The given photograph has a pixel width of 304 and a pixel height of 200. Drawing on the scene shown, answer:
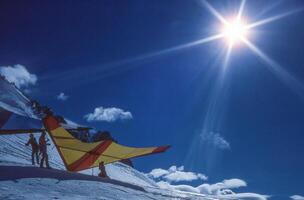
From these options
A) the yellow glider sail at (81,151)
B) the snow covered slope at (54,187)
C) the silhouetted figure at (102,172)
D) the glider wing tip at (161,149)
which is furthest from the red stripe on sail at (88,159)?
the glider wing tip at (161,149)

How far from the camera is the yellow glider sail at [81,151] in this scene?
78.4 feet

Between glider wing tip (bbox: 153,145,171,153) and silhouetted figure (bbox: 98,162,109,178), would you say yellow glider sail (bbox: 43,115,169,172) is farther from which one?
silhouetted figure (bbox: 98,162,109,178)

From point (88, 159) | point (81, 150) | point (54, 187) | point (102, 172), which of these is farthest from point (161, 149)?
point (54, 187)

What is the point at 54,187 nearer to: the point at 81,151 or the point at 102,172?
the point at 102,172

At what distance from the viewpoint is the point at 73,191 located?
1633 cm

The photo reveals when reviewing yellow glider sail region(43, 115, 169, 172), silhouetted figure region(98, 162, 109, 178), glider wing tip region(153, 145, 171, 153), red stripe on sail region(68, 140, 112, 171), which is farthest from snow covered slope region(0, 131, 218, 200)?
glider wing tip region(153, 145, 171, 153)

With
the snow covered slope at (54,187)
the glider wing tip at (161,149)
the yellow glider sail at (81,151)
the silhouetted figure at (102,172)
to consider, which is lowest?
the snow covered slope at (54,187)

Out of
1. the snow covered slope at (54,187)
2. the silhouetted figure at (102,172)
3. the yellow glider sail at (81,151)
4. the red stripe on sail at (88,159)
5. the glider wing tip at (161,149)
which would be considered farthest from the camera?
the glider wing tip at (161,149)

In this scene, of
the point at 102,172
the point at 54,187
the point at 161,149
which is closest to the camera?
the point at 54,187

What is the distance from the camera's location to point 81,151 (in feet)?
80.2

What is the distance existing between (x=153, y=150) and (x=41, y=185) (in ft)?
36.5

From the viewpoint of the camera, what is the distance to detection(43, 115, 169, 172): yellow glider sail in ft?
78.4

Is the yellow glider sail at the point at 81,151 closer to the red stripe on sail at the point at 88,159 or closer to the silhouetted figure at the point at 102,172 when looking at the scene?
the red stripe on sail at the point at 88,159

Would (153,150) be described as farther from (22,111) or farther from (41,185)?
(22,111)
